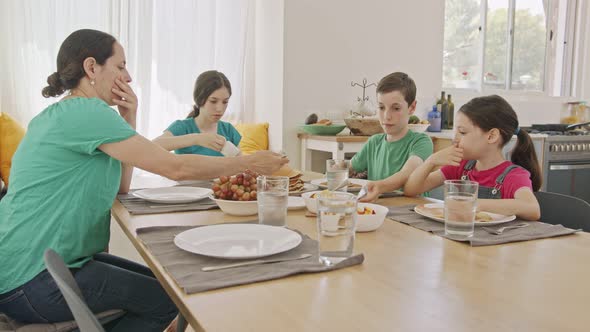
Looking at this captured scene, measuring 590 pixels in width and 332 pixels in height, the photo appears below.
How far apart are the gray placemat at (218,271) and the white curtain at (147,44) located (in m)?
2.88

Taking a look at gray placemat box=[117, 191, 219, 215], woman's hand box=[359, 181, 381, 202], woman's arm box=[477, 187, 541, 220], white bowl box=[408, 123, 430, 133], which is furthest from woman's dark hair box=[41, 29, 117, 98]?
white bowl box=[408, 123, 430, 133]

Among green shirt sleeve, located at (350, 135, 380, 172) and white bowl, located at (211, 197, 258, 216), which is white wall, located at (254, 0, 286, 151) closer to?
green shirt sleeve, located at (350, 135, 380, 172)

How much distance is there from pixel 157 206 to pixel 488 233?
0.94 m

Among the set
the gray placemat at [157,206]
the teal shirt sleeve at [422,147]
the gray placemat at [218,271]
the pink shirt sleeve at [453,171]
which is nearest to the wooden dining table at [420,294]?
the gray placemat at [218,271]

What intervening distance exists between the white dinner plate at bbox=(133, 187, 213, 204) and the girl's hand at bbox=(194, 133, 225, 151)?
0.58ft

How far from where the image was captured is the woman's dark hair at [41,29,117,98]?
4.97 feet

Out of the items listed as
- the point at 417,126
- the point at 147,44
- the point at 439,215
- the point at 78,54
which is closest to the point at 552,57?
the point at 417,126

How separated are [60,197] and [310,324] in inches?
37.3

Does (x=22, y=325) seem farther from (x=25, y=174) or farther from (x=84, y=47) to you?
(x=84, y=47)

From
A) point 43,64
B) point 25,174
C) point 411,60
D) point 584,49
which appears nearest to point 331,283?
point 25,174

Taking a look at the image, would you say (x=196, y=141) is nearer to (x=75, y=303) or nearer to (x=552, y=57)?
(x=75, y=303)

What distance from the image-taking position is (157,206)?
154 cm

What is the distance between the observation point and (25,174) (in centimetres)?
138

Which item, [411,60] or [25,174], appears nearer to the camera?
[25,174]
